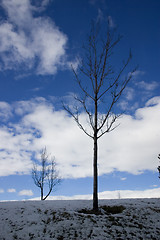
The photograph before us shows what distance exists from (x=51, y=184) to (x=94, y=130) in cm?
1969

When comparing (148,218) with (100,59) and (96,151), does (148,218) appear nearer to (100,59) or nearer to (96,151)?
(96,151)

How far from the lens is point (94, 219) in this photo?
9.27 m

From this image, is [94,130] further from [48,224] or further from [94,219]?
[48,224]

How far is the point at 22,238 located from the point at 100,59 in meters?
12.8

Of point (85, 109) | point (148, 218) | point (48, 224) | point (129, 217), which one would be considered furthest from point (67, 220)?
point (85, 109)

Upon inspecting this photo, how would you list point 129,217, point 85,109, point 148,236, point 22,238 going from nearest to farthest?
1. point 22,238
2. point 148,236
3. point 129,217
4. point 85,109

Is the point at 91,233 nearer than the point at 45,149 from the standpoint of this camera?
Yes

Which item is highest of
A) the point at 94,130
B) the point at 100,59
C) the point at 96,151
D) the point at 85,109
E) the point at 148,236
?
the point at 100,59

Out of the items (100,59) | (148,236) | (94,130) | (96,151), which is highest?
(100,59)

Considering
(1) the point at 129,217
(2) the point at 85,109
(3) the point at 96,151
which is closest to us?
(1) the point at 129,217

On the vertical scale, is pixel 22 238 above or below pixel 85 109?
below

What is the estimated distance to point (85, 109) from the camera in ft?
48.0

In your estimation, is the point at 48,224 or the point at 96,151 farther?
the point at 96,151

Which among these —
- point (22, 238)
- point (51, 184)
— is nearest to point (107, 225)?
point (22, 238)
